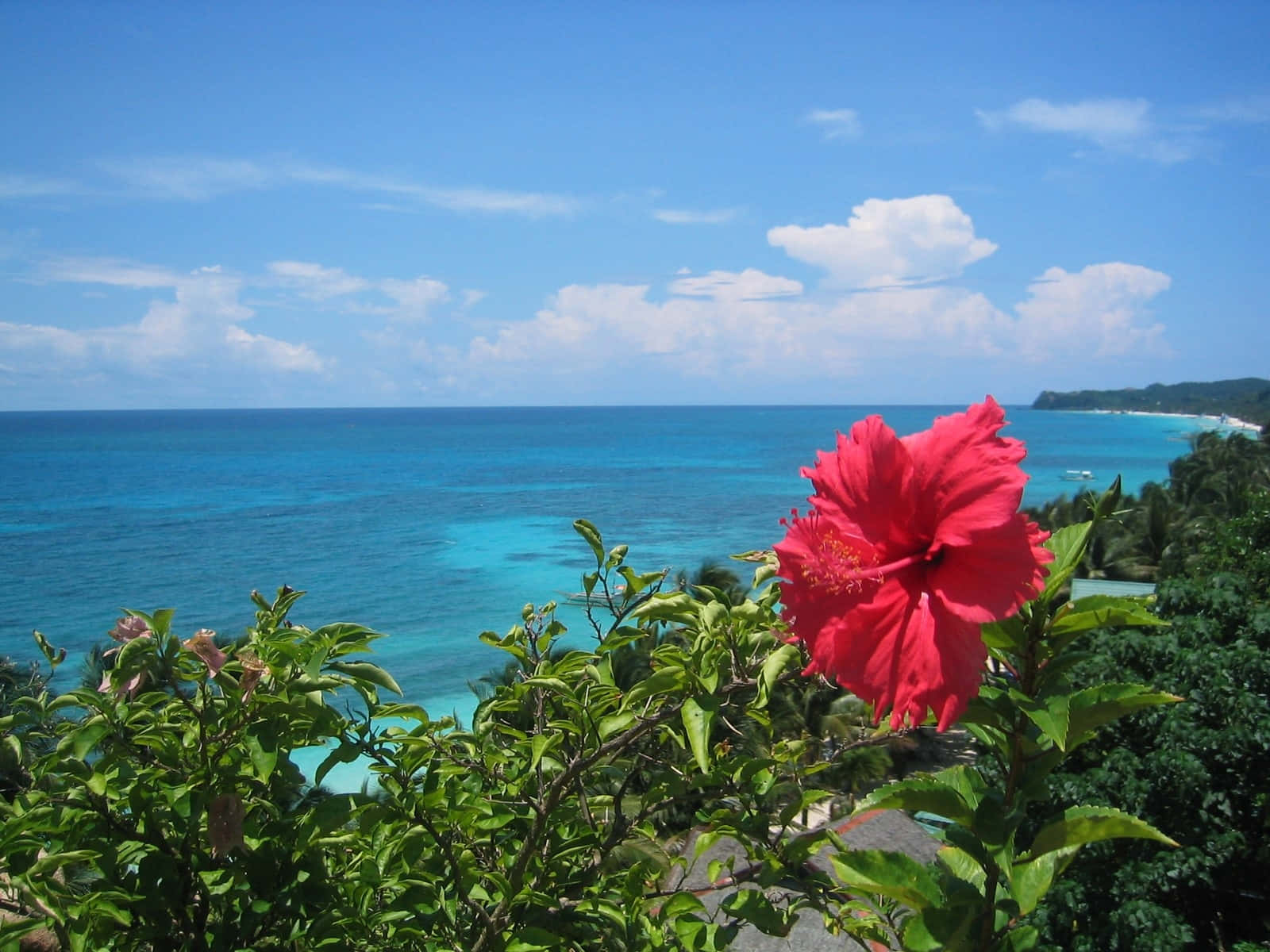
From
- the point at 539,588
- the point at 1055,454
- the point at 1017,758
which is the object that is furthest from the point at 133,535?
the point at 1055,454

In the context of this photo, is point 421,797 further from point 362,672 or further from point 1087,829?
point 1087,829

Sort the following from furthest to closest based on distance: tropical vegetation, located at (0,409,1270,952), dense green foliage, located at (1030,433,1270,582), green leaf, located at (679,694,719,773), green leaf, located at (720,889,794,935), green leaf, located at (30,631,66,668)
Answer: dense green foliage, located at (1030,433,1270,582) < green leaf, located at (30,631,66,668) < green leaf, located at (720,889,794,935) < green leaf, located at (679,694,719,773) < tropical vegetation, located at (0,409,1270,952)

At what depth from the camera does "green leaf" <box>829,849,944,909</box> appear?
1.12 m

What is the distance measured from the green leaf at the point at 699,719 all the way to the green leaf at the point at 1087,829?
1.38 feet

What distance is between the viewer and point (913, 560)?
91 centimetres

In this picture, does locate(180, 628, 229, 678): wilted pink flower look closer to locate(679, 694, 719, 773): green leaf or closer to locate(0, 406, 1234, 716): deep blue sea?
locate(679, 694, 719, 773): green leaf

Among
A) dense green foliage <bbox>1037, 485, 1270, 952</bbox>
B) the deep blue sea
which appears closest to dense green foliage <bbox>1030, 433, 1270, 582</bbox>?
the deep blue sea

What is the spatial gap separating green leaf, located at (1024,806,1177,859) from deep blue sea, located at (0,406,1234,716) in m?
1.87

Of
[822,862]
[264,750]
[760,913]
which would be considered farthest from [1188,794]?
[264,750]

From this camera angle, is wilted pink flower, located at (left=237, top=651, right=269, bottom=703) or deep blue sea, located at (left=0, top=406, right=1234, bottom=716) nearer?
wilted pink flower, located at (left=237, top=651, right=269, bottom=703)

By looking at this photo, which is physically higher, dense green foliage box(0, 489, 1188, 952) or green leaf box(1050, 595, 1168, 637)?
green leaf box(1050, 595, 1168, 637)

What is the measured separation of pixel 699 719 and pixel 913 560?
499 millimetres

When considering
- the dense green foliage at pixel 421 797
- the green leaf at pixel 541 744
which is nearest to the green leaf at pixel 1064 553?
the dense green foliage at pixel 421 797

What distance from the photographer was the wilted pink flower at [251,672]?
153cm
